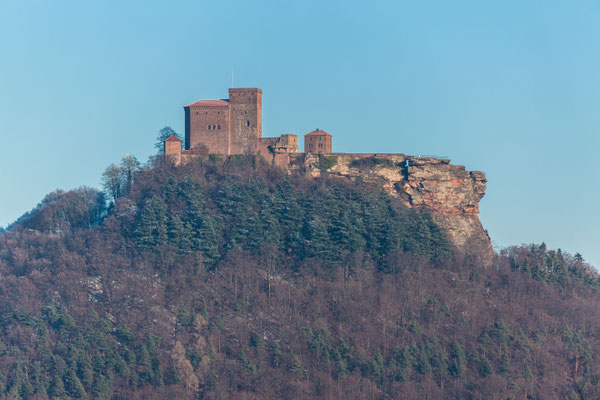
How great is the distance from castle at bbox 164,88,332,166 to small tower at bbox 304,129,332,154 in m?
1.06

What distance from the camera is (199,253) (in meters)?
71.1

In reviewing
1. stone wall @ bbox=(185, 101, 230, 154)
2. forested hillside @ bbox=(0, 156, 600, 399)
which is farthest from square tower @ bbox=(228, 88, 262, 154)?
forested hillside @ bbox=(0, 156, 600, 399)

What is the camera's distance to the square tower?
3108 inches

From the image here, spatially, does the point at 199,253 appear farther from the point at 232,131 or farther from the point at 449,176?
the point at 449,176

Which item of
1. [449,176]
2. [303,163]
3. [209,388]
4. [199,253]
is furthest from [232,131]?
[209,388]

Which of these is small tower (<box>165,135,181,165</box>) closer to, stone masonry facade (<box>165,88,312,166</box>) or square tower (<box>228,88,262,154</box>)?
stone masonry facade (<box>165,88,312,166</box>)

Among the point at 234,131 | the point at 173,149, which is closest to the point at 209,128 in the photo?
the point at 234,131

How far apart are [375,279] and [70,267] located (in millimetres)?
21235

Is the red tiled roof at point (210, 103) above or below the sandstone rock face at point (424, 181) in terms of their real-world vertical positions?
above

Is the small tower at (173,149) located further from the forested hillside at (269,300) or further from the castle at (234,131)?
the forested hillside at (269,300)

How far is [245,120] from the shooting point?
79.3 meters

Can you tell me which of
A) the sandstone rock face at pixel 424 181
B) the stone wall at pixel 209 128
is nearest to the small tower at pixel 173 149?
the stone wall at pixel 209 128

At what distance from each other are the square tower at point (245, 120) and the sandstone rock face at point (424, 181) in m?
3.45

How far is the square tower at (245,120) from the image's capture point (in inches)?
3108
